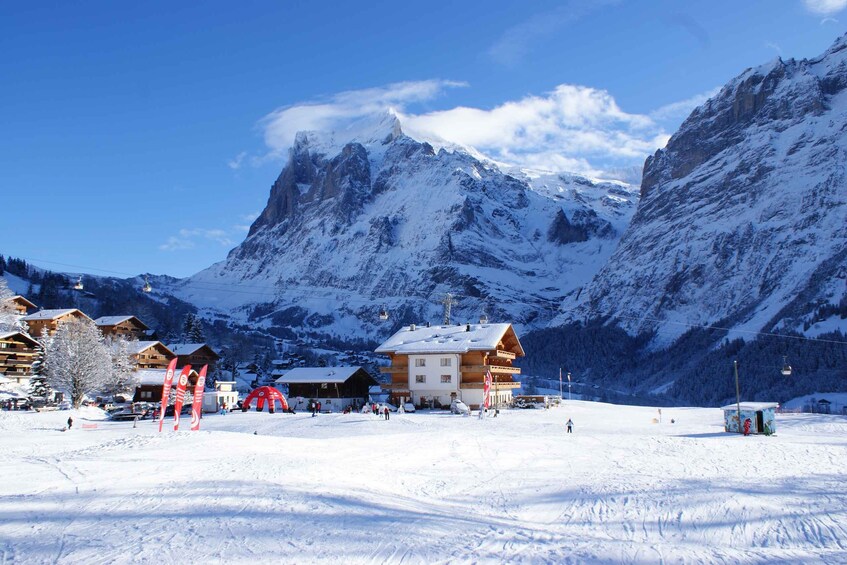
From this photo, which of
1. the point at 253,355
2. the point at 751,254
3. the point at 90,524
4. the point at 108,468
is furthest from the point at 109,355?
the point at 751,254

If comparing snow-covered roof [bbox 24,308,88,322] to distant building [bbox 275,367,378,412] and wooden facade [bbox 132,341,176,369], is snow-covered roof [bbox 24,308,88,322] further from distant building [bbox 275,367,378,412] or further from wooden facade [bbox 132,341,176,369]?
distant building [bbox 275,367,378,412]

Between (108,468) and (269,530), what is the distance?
1072 cm

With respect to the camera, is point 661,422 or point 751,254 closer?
point 661,422

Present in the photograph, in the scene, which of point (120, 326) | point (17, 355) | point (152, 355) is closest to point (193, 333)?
point (120, 326)

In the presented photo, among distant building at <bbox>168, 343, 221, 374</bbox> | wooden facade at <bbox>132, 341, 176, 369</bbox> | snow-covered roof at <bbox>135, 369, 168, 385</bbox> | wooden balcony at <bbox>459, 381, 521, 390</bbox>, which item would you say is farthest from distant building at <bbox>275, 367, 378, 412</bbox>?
distant building at <bbox>168, 343, 221, 374</bbox>

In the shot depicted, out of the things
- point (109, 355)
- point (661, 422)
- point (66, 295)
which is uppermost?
point (66, 295)

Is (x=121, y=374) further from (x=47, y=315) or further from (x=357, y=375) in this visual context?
(x=47, y=315)

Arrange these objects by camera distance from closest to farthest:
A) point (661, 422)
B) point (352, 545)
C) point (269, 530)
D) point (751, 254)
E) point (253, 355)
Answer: point (352, 545)
point (269, 530)
point (661, 422)
point (253, 355)
point (751, 254)

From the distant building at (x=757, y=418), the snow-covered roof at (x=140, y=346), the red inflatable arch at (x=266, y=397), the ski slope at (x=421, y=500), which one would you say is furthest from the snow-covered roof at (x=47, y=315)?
the distant building at (x=757, y=418)

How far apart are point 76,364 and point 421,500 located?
49851 mm

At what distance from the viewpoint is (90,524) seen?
49.4ft

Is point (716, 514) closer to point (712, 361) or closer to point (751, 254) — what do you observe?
point (712, 361)

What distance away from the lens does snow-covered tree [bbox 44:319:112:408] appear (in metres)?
58.6

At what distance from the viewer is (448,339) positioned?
69375 mm
